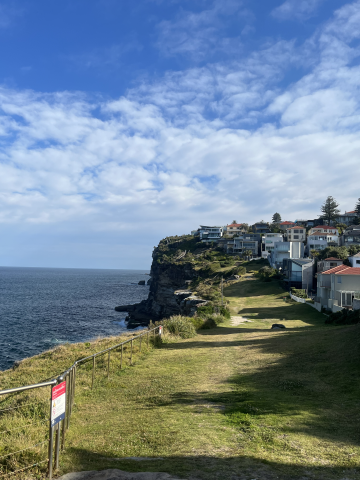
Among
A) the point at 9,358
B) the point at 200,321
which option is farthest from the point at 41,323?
the point at 200,321

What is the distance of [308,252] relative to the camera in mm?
97125

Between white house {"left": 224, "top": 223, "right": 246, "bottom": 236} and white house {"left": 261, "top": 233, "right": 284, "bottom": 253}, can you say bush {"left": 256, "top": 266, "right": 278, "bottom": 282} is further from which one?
white house {"left": 224, "top": 223, "right": 246, "bottom": 236}

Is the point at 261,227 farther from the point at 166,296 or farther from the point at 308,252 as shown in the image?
the point at 166,296

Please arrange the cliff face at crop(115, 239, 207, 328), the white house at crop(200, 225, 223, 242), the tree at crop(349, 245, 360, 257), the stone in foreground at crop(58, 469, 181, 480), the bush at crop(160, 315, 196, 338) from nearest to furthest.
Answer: the stone in foreground at crop(58, 469, 181, 480)
the bush at crop(160, 315, 196, 338)
the cliff face at crop(115, 239, 207, 328)
the tree at crop(349, 245, 360, 257)
the white house at crop(200, 225, 223, 242)

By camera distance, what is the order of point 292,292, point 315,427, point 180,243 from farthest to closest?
point 180,243
point 292,292
point 315,427

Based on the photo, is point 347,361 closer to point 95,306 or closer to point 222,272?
point 222,272

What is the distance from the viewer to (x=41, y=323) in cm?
5622

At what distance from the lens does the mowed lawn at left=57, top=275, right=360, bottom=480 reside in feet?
19.3

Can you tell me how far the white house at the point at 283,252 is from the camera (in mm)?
84062

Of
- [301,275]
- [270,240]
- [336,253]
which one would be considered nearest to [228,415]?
[301,275]

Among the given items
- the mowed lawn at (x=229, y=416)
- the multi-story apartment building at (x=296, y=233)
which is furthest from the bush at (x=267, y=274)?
the mowed lawn at (x=229, y=416)

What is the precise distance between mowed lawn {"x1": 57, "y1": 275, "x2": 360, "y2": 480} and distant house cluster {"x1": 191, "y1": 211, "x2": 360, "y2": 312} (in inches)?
927

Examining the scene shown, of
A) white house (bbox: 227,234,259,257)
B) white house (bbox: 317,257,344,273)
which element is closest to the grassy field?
white house (bbox: 317,257,344,273)

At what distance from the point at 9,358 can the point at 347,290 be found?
3757cm
